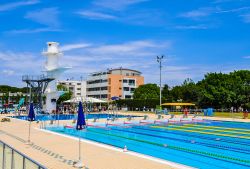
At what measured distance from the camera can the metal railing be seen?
532 centimetres

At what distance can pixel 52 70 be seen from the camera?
4603cm

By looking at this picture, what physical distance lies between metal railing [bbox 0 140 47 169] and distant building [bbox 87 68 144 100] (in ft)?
257

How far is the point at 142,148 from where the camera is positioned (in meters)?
16.4

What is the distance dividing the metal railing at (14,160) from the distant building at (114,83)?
3079 inches

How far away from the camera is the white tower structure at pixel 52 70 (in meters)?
45.8

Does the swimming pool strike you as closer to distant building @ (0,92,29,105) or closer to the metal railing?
the metal railing

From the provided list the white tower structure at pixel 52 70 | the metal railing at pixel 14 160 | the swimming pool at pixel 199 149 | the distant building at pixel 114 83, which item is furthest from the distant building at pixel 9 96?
→ the metal railing at pixel 14 160

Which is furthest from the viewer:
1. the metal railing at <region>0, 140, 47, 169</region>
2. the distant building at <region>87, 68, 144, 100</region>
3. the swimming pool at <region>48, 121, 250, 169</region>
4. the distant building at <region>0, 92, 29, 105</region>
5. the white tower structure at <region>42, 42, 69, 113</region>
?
the distant building at <region>87, 68, 144, 100</region>

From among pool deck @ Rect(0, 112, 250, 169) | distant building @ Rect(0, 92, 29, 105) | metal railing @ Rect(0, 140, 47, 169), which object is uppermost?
distant building @ Rect(0, 92, 29, 105)

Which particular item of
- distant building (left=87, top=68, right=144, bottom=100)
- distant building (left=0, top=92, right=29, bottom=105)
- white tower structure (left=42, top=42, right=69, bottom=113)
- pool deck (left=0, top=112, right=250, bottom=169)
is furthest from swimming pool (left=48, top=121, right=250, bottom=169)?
distant building (left=87, top=68, right=144, bottom=100)

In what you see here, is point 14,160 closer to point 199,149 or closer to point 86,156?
point 86,156

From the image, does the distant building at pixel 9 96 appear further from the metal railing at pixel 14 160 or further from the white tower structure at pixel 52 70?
the metal railing at pixel 14 160

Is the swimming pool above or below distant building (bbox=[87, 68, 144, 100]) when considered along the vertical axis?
below

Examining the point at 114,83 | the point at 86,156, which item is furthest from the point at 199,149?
the point at 114,83
